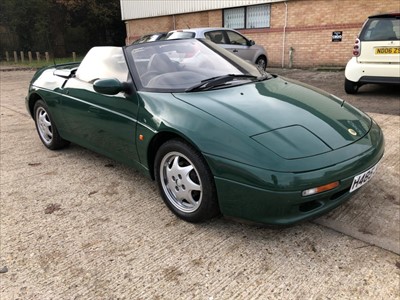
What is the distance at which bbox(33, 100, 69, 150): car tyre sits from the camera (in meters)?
4.34

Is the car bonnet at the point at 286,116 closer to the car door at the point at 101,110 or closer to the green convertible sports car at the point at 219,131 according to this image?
the green convertible sports car at the point at 219,131

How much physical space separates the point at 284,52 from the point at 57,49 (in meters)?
18.6

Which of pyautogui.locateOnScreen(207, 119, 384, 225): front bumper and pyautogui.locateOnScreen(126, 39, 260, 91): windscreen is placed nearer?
pyautogui.locateOnScreen(207, 119, 384, 225): front bumper

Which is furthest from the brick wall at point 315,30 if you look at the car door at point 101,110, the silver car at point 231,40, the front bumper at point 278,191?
the front bumper at point 278,191

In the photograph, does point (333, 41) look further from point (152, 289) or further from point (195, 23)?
point (152, 289)

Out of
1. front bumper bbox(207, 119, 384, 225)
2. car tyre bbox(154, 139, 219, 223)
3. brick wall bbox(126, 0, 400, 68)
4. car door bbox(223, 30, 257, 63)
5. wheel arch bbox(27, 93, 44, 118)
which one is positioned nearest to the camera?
front bumper bbox(207, 119, 384, 225)

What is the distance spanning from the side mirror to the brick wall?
1121 cm

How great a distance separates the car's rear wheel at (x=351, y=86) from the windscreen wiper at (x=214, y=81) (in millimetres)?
4773

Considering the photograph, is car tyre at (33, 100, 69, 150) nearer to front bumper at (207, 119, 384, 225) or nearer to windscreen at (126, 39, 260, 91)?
windscreen at (126, 39, 260, 91)

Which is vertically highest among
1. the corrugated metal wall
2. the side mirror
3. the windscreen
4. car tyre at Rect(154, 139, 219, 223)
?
the corrugated metal wall

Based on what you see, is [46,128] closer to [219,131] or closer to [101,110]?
[101,110]

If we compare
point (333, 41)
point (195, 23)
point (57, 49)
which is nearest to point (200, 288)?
point (333, 41)

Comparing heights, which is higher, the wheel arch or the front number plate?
the wheel arch

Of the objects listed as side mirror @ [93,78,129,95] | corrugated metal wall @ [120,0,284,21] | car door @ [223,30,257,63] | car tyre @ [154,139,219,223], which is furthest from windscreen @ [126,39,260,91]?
corrugated metal wall @ [120,0,284,21]
